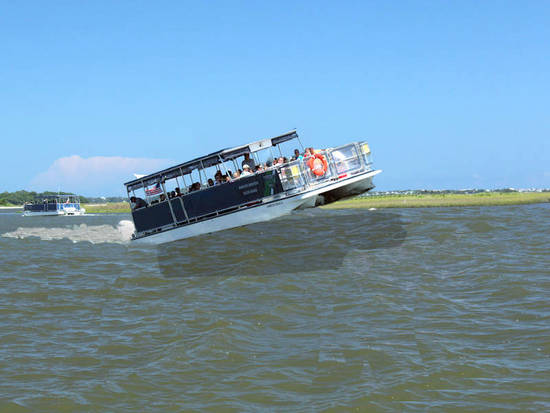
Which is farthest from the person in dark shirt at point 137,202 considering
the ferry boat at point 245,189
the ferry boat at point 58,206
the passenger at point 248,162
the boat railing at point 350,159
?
the ferry boat at point 58,206

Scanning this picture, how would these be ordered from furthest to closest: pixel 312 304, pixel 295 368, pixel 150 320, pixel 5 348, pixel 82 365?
pixel 312 304 → pixel 150 320 → pixel 5 348 → pixel 82 365 → pixel 295 368

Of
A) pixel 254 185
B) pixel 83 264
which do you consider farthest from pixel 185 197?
pixel 83 264

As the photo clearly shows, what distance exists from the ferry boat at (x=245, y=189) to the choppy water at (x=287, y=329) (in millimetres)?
1649

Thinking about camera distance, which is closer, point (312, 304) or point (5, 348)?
point (5, 348)

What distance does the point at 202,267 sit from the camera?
1983 centimetres

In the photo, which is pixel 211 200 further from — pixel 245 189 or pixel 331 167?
pixel 331 167

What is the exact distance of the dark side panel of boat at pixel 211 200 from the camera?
2080 centimetres

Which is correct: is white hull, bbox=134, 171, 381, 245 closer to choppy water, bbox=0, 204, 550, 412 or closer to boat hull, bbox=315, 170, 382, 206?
boat hull, bbox=315, 170, 382, 206

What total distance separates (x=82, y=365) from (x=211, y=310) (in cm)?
423

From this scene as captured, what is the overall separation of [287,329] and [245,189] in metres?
10.6

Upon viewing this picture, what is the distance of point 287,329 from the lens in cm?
1129

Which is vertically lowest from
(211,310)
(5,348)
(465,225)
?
(465,225)

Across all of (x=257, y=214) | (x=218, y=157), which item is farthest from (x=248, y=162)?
(x=257, y=214)

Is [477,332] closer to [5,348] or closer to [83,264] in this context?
[5,348]
